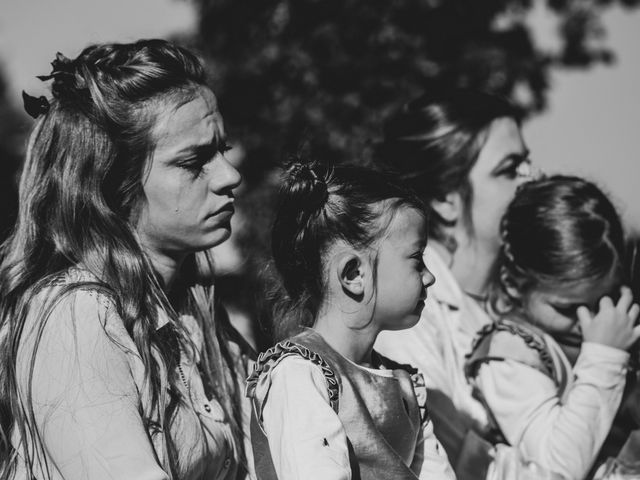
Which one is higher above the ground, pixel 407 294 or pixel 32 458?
pixel 407 294

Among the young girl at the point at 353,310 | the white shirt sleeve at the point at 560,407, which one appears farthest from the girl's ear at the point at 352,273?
the white shirt sleeve at the point at 560,407

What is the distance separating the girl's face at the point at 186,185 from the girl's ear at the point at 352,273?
360 mm

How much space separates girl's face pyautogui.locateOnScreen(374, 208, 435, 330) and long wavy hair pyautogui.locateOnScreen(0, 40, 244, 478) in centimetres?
60

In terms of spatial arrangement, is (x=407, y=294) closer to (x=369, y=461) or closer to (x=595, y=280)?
(x=369, y=461)

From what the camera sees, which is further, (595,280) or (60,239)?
(595,280)

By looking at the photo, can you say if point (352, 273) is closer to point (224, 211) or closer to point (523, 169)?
point (224, 211)

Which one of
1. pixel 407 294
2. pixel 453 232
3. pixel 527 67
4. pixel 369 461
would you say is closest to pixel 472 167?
pixel 453 232

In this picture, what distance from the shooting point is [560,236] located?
11.3ft

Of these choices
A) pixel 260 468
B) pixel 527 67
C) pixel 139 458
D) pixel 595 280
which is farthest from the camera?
pixel 527 67

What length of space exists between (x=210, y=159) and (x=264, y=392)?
0.71 metres

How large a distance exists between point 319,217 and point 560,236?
3.76 feet

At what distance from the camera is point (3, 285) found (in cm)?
257

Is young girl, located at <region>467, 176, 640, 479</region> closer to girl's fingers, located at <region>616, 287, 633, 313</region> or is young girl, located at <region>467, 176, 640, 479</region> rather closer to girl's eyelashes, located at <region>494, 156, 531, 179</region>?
girl's fingers, located at <region>616, 287, 633, 313</region>

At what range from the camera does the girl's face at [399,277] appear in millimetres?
2680
